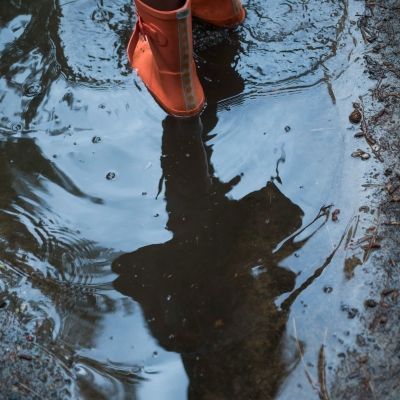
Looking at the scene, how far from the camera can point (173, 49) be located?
2129 mm

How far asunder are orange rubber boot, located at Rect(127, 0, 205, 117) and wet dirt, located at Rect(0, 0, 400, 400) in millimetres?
58

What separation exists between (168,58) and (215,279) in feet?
2.81

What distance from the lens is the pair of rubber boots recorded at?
2.05m

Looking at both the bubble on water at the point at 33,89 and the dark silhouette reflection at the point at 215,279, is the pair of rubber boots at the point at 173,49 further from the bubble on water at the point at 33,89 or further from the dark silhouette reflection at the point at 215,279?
the bubble on water at the point at 33,89

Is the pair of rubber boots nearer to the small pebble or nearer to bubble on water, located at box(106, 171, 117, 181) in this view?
A: bubble on water, located at box(106, 171, 117, 181)

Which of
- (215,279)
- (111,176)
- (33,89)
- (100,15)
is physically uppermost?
(100,15)

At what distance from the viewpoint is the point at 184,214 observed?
2.03m

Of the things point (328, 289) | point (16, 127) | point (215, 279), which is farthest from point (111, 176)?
point (328, 289)

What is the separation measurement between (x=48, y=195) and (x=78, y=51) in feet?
2.44

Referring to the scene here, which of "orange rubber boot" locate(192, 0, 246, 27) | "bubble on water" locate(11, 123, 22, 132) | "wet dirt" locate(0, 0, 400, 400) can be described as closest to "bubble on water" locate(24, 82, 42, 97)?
"wet dirt" locate(0, 0, 400, 400)

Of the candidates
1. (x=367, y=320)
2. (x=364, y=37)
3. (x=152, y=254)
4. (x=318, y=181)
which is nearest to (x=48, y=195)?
(x=152, y=254)

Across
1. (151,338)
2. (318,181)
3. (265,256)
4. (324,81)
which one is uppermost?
(324,81)

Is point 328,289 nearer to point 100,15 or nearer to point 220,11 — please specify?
point 220,11

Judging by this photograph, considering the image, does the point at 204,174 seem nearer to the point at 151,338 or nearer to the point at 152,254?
the point at 152,254
